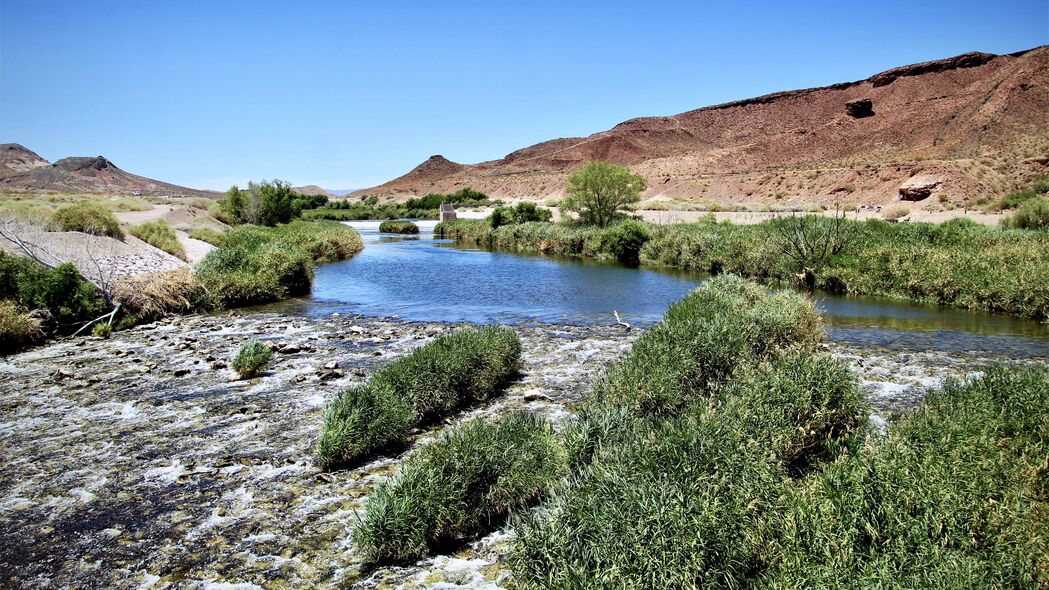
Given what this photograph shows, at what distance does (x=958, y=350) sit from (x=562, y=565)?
494 inches

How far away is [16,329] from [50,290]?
2.06 metres

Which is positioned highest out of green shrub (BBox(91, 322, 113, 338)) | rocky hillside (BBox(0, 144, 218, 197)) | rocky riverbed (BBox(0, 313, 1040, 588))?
rocky hillside (BBox(0, 144, 218, 197))

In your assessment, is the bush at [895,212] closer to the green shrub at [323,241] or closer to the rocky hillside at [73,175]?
the green shrub at [323,241]

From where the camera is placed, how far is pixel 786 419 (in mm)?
6844

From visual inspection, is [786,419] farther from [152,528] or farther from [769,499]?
[152,528]

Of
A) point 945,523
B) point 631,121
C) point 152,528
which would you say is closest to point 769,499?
point 945,523

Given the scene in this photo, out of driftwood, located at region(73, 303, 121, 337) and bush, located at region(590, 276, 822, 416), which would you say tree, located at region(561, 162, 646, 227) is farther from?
driftwood, located at region(73, 303, 121, 337)

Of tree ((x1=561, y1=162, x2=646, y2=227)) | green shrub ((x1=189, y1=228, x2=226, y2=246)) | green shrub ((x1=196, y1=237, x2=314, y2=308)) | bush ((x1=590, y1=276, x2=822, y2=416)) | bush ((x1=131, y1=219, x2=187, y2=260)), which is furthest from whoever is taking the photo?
tree ((x1=561, y1=162, x2=646, y2=227))

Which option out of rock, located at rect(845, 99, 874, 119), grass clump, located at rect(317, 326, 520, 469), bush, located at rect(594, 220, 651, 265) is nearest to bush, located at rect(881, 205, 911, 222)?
bush, located at rect(594, 220, 651, 265)

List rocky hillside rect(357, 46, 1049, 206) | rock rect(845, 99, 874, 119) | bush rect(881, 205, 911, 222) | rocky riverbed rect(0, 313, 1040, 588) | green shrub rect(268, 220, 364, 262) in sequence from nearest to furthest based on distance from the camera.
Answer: rocky riverbed rect(0, 313, 1040, 588) → green shrub rect(268, 220, 364, 262) → bush rect(881, 205, 911, 222) → rocky hillside rect(357, 46, 1049, 206) → rock rect(845, 99, 874, 119)

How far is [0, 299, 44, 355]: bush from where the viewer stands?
42.9ft

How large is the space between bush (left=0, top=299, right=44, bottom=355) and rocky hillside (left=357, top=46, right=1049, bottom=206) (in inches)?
1950

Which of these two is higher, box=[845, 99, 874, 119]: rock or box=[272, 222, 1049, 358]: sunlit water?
box=[845, 99, 874, 119]: rock

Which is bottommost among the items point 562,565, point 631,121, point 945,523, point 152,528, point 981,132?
point 152,528
